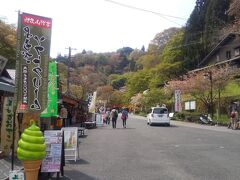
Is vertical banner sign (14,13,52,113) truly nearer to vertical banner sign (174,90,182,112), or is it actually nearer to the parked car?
the parked car

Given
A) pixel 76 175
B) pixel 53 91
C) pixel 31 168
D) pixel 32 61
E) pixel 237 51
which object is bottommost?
pixel 76 175

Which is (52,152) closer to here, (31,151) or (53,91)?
(31,151)

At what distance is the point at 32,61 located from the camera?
30.9ft

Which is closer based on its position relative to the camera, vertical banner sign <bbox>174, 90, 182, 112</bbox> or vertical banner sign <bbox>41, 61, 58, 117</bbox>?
vertical banner sign <bbox>41, 61, 58, 117</bbox>

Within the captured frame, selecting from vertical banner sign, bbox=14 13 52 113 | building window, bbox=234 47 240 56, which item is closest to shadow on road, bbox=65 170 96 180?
vertical banner sign, bbox=14 13 52 113

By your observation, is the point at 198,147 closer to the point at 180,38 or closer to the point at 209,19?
the point at 209,19

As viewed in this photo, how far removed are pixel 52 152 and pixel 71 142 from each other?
2.70m

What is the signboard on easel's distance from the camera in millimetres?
12125

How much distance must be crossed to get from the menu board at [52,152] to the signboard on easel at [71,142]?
2246mm

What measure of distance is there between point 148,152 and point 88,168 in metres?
4.25

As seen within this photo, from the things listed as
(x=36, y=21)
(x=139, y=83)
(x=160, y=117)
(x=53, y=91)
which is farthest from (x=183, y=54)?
(x=36, y=21)

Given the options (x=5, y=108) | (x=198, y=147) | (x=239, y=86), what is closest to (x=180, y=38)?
(x=239, y=86)

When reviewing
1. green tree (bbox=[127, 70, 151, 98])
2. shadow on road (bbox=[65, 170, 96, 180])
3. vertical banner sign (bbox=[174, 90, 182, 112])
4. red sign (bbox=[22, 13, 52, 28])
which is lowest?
shadow on road (bbox=[65, 170, 96, 180])

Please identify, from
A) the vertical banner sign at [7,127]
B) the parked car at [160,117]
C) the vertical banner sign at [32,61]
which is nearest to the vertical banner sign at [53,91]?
the vertical banner sign at [7,127]
